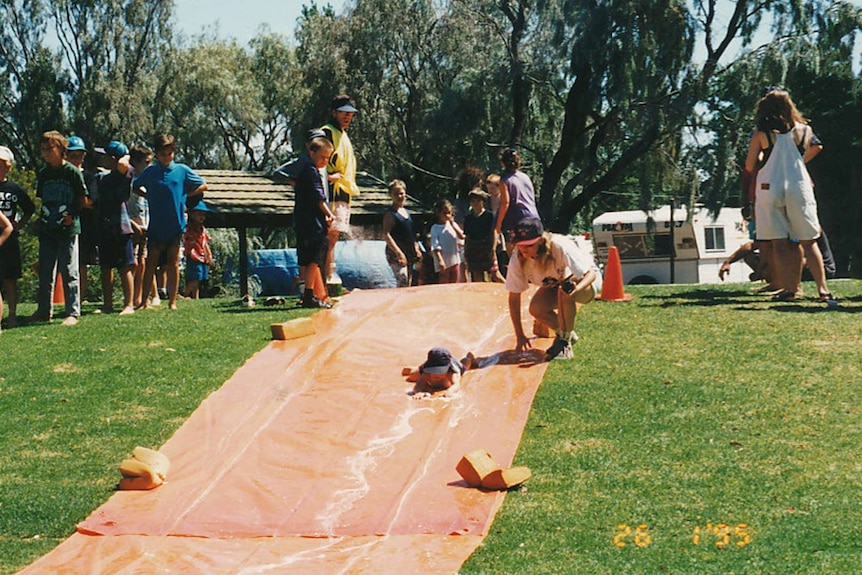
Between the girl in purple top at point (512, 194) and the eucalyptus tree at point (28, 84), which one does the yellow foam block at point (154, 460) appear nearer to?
the girl in purple top at point (512, 194)

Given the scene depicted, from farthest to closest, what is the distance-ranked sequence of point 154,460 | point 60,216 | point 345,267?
1. point 345,267
2. point 60,216
3. point 154,460

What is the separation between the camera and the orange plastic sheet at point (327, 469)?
6.25 m

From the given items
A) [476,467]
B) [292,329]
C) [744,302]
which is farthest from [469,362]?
[744,302]

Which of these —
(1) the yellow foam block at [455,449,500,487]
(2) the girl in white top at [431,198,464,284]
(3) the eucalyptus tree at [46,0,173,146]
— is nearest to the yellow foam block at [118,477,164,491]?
(1) the yellow foam block at [455,449,500,487]

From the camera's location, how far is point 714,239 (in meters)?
35.2

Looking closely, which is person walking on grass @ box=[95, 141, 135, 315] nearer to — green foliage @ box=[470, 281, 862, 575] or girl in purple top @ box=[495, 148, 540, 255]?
girl in purple top @ box=[495, 148, 540, 255]

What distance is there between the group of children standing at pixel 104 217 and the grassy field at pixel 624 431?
2.26 feet

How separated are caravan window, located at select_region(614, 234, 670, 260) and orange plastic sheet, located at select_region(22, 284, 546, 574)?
81.9 feet

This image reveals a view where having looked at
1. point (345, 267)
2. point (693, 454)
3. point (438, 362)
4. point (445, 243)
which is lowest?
point (693, 454)

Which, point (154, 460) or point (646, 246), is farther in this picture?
point (646, 246)

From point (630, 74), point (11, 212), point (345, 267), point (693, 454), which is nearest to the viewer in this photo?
point (693, 454)

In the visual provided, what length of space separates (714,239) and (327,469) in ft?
96.5

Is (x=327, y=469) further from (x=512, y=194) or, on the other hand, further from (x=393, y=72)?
(x=393, y=72)

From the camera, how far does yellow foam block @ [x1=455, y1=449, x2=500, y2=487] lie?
688 cm
